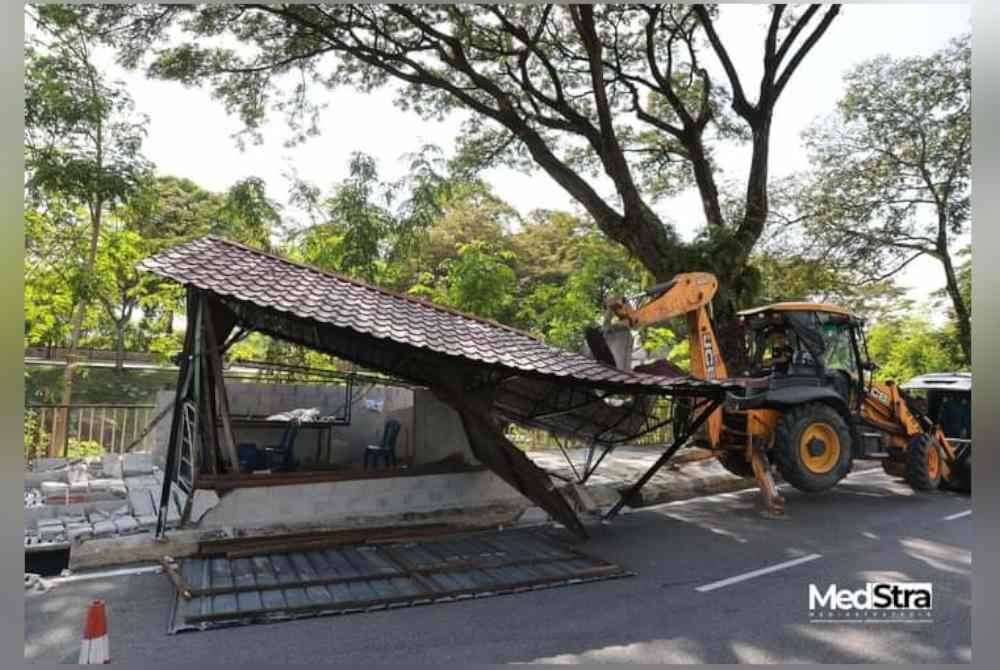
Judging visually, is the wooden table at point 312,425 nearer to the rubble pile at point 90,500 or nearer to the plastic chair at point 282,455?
the plastic chair at point 282,455

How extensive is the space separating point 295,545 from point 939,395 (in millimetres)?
9732

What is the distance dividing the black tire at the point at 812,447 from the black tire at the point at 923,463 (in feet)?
4.46

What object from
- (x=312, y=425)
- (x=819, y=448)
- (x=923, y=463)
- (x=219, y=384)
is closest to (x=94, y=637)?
(x=219, y=384)

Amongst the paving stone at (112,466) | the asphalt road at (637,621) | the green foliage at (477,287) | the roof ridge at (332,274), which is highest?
the green foliage at (477,287)

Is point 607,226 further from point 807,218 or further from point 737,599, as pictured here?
point 737,599

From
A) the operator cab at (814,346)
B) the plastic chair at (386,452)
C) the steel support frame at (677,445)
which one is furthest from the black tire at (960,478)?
the plastic chair at (386,452)

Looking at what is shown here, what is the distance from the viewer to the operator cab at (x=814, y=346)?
28.1 ft

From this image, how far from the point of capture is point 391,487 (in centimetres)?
705

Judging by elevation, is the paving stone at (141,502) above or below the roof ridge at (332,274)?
below

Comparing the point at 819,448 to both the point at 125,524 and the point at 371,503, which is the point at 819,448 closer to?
the point at 371,503

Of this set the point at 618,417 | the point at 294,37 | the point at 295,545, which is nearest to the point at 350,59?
the point at 294,37

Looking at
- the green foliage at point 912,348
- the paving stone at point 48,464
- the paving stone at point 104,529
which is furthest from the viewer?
the green foliage at point 912,348

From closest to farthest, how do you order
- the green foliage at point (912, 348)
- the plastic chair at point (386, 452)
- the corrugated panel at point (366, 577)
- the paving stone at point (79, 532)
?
1. the corrugated panel at point (366, 577)
2. the paving stone at point (79, 532)
3. the plastic chair at point (386, 452)
4. the green foliage at point (912, 348)

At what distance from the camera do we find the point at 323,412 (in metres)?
10.1
